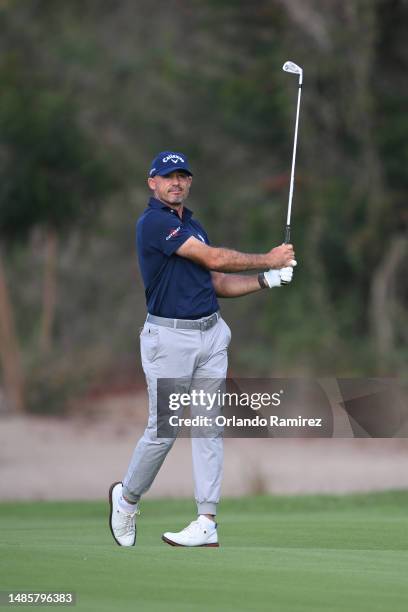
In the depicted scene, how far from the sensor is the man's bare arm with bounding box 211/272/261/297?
808 cm

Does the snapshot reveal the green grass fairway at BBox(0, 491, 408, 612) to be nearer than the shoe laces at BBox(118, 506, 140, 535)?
Yes

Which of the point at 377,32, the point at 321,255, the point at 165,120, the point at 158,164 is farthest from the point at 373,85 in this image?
the point at 158,164

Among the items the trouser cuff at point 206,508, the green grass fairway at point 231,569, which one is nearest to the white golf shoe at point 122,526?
the green grass fairway at point 231,569

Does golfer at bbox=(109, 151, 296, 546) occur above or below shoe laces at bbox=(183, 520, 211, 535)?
above

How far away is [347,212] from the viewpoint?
24188 mm

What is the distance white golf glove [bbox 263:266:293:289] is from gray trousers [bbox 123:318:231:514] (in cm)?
42

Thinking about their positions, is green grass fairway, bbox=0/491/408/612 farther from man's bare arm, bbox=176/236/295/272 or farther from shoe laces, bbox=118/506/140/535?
man's bare arm, bbox=176/236/295/272

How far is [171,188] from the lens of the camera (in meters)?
8.02

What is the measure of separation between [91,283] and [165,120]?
6482 millimetres

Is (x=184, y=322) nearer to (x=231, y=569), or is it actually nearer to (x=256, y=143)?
(x=231, y=569)

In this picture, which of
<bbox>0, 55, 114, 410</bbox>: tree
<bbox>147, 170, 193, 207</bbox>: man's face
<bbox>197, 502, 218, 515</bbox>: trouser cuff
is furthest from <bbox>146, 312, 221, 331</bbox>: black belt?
<bbox>0, 55, 114, 410</bbox>: tree

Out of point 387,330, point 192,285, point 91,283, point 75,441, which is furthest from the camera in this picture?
point 91,283

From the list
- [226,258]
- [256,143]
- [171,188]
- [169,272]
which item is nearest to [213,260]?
[226,258]

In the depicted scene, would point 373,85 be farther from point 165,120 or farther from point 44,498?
point 44,498
